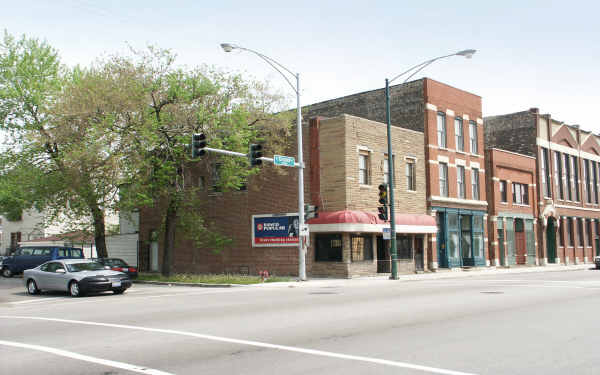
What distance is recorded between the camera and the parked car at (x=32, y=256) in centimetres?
3450

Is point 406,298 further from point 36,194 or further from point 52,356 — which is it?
point 36,194

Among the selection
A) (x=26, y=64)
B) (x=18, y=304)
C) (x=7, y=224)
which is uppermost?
(x=26, y=64)

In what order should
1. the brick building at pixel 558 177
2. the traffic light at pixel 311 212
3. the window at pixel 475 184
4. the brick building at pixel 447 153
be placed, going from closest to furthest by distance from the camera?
1. the traffic light at pixel 311 212
2. the brick building at pixel 447 153
3. the window at pixel 475 184
4. the brick building at pixel 558 177

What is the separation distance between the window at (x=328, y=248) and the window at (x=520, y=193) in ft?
69.5

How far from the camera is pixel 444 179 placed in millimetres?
38062

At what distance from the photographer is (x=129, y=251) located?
4197cm

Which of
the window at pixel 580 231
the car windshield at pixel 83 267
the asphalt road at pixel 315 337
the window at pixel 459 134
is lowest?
the asphalt road at pixel 315 337

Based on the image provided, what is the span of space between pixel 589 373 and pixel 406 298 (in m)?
9.68

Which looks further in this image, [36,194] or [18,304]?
[36,194]

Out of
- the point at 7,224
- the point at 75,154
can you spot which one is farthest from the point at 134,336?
the point at 7,224

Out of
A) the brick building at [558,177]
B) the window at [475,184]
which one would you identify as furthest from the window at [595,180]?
the window at [475,184]

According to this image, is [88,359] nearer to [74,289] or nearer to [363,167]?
[74,289]

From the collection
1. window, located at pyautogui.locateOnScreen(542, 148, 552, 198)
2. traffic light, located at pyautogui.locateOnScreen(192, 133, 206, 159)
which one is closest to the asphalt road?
traffic light, located at pyautogui.locateOnScreen(192, 133, 206, 159)

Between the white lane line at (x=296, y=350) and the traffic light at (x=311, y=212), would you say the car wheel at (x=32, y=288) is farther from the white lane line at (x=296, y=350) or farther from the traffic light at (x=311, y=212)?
the traffic light at (x=311, y=212)
